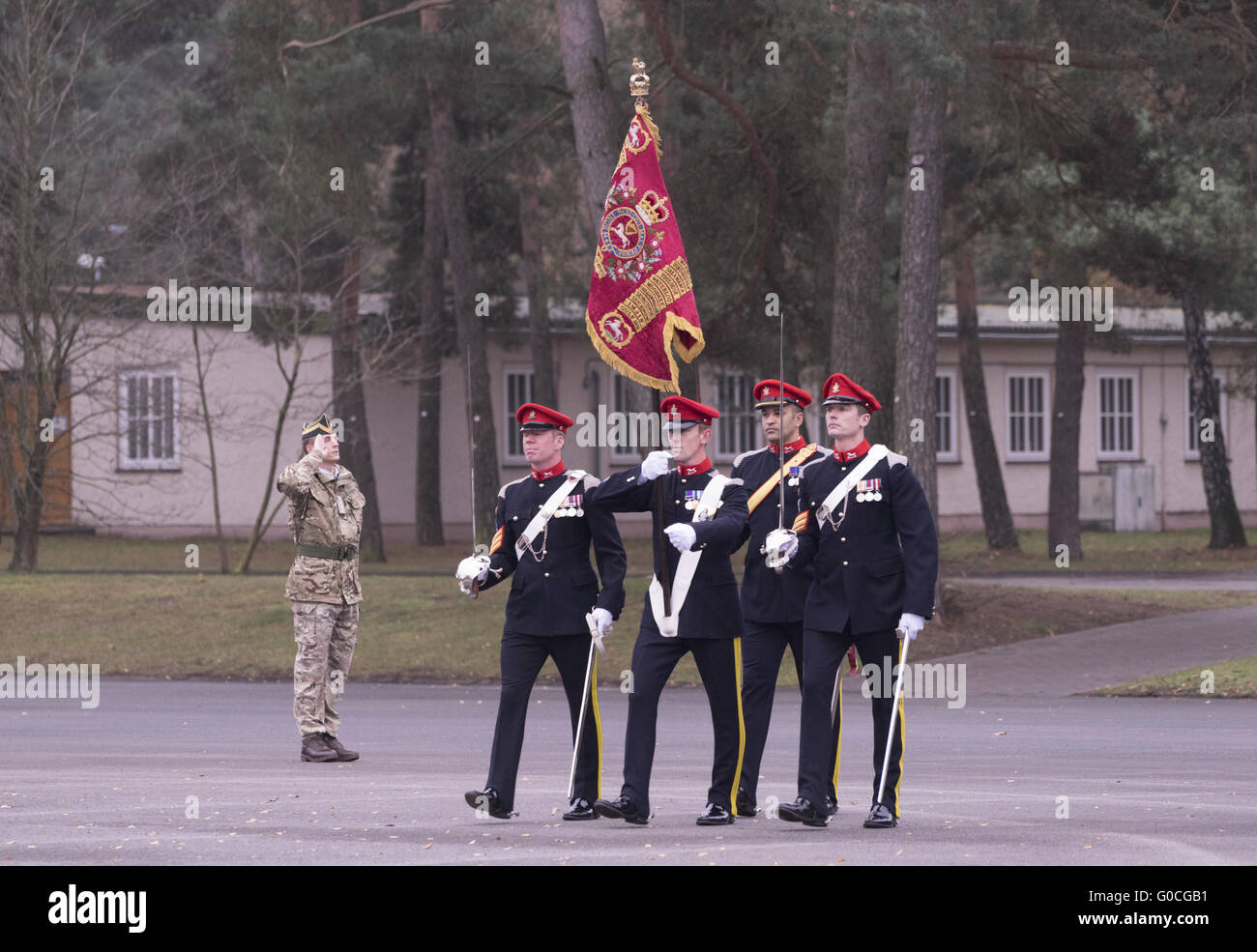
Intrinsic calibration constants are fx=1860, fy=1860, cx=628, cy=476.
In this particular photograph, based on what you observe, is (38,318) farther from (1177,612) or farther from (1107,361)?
(1107,361)

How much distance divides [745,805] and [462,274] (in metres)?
26.9

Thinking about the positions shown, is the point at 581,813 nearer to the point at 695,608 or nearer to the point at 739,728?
the point at 739,728

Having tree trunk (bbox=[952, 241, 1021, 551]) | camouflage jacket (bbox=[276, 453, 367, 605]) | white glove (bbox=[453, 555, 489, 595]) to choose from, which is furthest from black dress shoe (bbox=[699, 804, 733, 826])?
tree trunk (bbox=[952, 241, 1021, 551])

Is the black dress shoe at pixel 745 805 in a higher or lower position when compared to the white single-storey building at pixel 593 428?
lower

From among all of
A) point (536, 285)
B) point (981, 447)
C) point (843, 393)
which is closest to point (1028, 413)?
point (981, 447)

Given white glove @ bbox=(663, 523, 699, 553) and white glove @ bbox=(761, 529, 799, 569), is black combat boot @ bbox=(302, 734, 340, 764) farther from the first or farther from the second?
white glove @ bbox=(761, 529, 799, 569)

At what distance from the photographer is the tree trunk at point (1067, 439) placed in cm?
3331

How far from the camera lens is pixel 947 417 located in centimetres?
4584

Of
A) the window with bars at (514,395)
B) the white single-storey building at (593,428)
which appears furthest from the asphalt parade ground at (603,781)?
the window with bars at (514,395)

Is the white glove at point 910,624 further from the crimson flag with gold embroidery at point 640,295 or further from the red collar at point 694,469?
the crimson flag with gold embroidery at point 640,295

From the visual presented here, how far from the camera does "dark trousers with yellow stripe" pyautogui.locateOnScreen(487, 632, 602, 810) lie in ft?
31.2

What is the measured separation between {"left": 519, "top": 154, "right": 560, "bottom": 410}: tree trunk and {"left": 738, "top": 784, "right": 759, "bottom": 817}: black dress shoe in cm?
2872

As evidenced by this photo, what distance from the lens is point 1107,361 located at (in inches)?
1816

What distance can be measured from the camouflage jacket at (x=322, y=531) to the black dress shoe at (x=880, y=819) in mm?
4688
